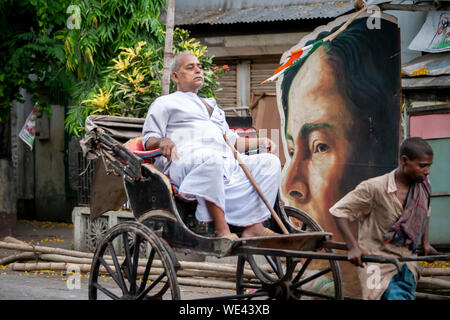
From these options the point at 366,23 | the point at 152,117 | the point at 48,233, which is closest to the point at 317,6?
the point at 366,23

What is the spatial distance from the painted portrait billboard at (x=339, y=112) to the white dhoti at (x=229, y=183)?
6.87 ft

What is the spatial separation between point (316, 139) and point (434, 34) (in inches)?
119

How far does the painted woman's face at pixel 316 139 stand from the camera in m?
6.46

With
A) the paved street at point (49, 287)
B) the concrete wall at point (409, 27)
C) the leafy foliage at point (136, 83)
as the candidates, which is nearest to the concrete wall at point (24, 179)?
the paved street at point (49, 287)

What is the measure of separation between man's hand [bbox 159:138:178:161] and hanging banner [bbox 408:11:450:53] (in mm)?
5082

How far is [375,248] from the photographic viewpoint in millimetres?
3975

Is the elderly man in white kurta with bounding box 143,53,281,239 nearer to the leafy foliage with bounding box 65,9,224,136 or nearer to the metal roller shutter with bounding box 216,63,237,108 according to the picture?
the leafy foliage with bounding box 65,9,224,136

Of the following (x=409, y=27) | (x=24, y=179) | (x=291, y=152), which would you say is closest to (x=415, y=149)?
(x=291, y=152)

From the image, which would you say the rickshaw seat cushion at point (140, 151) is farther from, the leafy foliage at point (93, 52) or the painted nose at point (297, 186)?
the leafy foliage at point (93, 52)

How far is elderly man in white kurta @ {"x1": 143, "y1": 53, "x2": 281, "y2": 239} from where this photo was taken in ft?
13.9

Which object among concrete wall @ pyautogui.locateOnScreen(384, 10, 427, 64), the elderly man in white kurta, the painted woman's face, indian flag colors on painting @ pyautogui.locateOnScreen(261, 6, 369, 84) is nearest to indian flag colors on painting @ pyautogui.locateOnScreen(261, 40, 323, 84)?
indian flag colors on painting @ pyautogui.locateOnScreen(261, 6, 369, 84)

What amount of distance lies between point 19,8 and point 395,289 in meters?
8.61

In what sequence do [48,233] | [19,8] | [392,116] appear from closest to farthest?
1. [392,116]
2. [19,8]
3. [48,233]
